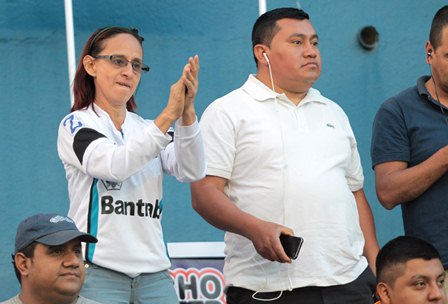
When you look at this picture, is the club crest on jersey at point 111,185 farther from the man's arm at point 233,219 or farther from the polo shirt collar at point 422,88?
the polo shirt collar at point 422,88

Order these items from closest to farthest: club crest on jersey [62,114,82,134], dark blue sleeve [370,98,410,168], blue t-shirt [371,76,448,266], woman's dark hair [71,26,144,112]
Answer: club crest on jersey [62,114,82,134], woman's dark hair [71,26,144,112], blue t-shirt [371,76,448,266], dark blue sleeve [370,98,410,168]

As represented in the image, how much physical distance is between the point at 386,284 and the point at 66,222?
1.40 m

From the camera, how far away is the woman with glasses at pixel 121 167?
418 centimetres

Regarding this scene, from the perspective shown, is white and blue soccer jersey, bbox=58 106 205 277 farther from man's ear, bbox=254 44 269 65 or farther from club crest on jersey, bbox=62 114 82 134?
man's ear, bbox=254 44 269 65

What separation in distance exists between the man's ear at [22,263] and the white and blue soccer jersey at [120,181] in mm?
225

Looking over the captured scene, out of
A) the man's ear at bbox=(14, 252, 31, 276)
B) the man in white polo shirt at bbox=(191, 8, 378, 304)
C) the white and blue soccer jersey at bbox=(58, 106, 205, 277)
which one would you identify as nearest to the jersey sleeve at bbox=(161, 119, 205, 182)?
the white and blue soccer jersey at bbox=(58, 106, 205, 277)

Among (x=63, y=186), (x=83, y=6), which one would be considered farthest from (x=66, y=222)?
(x=83, y=6)

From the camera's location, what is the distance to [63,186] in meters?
6.16

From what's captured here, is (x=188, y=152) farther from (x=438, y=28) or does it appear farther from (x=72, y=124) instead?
(x=438, y=28)

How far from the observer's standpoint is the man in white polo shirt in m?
4.61

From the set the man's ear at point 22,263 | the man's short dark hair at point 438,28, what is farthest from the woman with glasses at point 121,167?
the man's short dark hair at point 438,28

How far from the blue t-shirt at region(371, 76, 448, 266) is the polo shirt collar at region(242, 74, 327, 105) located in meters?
0.32

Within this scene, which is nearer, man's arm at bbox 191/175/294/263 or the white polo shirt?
man's arm at bbox 191/175/294/263

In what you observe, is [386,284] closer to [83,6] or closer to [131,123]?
[131,123]
